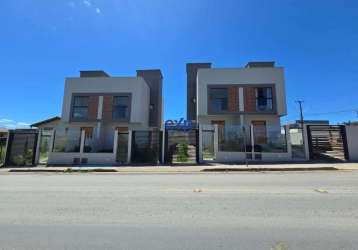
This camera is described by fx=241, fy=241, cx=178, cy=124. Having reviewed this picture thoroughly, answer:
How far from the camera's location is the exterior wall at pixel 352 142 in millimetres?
18312

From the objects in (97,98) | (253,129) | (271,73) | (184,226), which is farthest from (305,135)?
(97,98)

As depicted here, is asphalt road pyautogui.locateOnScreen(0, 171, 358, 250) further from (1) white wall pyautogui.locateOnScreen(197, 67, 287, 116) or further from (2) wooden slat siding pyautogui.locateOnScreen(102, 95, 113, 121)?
(2) wooden slat siding pyautogui.locateOnScreen(102, 95, 113, 121)

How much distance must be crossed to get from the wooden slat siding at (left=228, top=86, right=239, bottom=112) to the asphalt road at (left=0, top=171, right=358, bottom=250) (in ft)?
65.3

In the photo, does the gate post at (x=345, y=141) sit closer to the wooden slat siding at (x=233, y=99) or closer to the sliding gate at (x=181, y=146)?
the wooden slat siding at (x=233, y=99)

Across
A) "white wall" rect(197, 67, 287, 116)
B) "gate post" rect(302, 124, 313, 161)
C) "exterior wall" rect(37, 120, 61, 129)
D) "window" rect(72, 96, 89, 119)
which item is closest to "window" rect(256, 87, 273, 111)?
"white wall" rect(197, 67, 287, 116)

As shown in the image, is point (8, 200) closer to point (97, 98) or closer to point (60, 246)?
point (60, 246)

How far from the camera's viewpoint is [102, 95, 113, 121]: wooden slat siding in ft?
93.1

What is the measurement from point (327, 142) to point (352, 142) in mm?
1645

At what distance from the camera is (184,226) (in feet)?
14.6

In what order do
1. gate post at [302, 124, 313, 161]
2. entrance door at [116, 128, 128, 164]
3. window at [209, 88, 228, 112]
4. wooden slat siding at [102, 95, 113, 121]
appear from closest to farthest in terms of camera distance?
gate post at [302, 124, 313, 161], entrance door at [116, 128, 128, 164], window at [209, 88, 228, 112], wooden slat siding at [102, 95, 113, 121]

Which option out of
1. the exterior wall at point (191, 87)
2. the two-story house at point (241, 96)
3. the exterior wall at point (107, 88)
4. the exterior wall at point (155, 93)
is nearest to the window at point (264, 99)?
the two-story house at point (241, 96)

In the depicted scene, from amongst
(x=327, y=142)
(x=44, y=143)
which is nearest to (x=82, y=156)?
(x=44, y=143)

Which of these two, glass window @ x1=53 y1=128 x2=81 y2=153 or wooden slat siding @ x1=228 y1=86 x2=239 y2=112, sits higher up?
wooden slat siding @ x1=228 y1=86 x2=239 y2=112

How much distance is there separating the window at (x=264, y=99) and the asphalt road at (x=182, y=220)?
20.3 m
